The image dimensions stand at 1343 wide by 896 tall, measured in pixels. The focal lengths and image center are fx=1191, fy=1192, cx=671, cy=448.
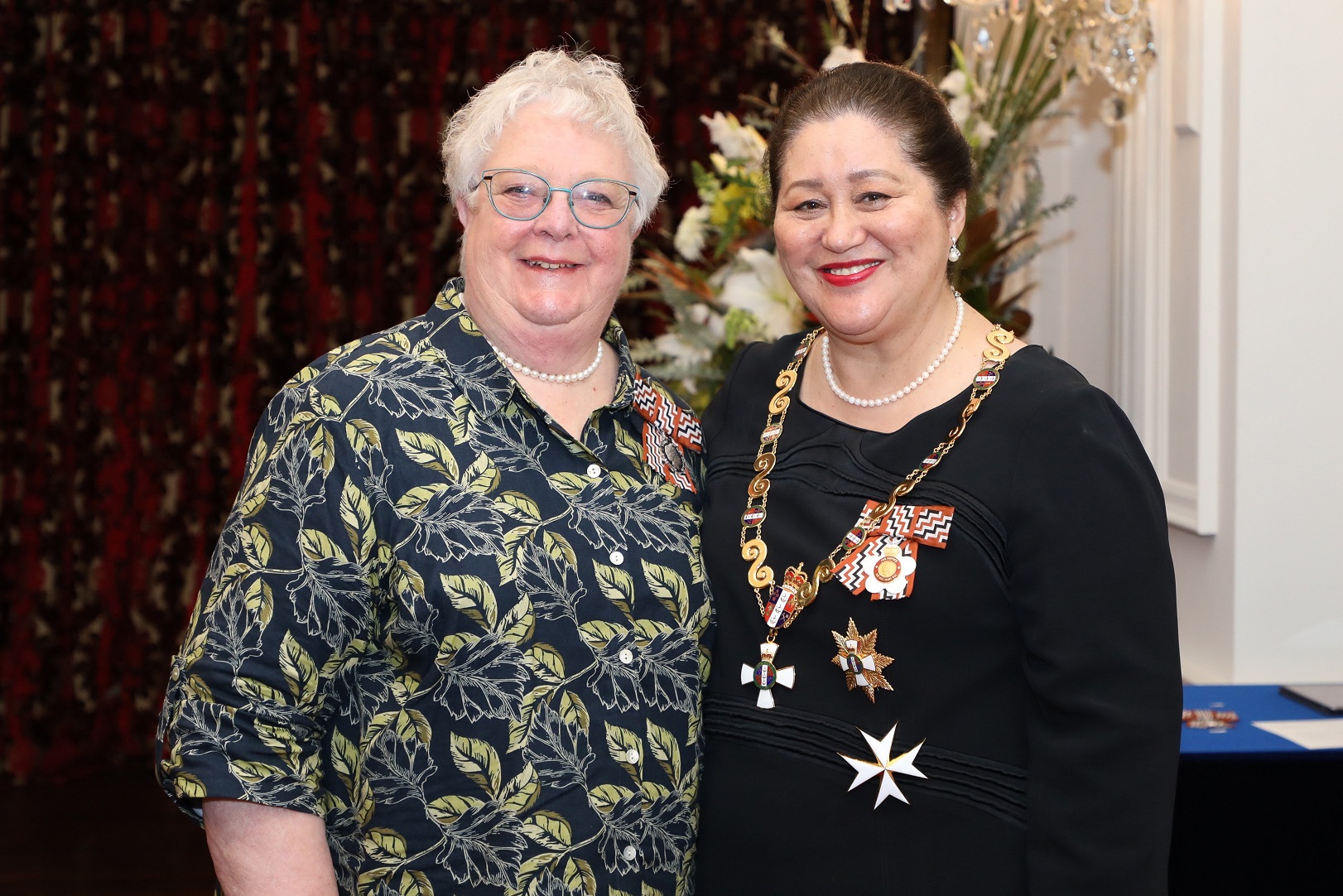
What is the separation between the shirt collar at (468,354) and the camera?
59.3 inches

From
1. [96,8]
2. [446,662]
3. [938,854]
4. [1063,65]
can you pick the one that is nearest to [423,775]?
[446,662]

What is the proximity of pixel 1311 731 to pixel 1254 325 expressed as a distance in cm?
82

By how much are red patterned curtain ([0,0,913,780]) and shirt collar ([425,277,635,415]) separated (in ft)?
10.4

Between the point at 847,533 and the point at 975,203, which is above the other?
the point at 975,203

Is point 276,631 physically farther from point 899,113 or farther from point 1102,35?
point 1102,35

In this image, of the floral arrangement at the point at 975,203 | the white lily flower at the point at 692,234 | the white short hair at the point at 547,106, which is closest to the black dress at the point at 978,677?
the white short hair at the point at 547,106

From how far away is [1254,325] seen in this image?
95.6 inches

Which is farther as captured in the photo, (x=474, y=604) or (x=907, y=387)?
(x=907, y=387)

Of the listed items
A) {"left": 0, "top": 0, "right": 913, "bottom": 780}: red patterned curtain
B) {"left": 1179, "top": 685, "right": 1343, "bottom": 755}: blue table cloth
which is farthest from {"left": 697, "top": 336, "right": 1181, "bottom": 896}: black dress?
{"left": 0, "top": 0, "right": 913, "bottom": 780}: red patterned curtain

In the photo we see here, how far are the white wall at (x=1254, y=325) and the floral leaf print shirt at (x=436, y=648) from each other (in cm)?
151

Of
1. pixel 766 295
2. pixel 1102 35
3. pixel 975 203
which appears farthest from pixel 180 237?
pixel 1102 35

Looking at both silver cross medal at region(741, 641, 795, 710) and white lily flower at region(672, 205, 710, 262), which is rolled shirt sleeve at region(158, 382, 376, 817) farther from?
white lily flower at region(672, 205, 710, 262)

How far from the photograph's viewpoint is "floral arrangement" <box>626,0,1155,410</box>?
2547mm

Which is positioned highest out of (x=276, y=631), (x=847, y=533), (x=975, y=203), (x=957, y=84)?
(x=957, y=84)
